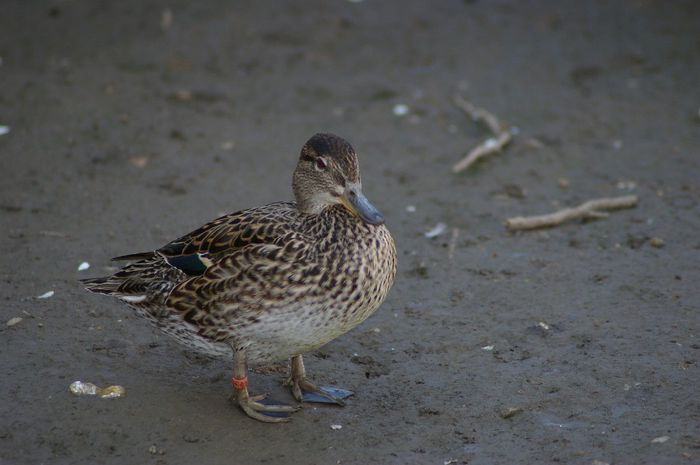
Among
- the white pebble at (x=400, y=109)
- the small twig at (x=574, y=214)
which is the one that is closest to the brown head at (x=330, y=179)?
the small twig at (x=574, y=214)

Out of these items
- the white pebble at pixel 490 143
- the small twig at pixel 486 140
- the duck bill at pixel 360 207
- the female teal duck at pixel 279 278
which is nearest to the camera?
the female teal duck at pixel 279 278

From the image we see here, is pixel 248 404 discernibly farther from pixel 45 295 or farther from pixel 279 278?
pixel 45 295

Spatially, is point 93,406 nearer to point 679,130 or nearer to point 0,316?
point 0,316

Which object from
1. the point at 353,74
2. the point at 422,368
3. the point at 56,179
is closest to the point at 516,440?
the point at 422,368

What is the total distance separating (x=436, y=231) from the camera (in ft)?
21.8

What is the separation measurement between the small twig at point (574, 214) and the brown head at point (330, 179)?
2.18 m

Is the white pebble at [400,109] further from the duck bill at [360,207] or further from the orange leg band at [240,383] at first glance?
the orange leg band at [240,383]

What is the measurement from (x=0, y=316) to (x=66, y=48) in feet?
15.5

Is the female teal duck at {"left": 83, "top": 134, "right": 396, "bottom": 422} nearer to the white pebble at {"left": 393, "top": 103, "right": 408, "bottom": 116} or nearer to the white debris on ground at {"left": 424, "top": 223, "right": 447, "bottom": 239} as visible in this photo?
the white debris on ground at {"left": 424, "top": 223, "right": 447, "bottom": 239}

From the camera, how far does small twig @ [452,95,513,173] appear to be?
7.59 meters

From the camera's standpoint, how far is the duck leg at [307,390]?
4832mm

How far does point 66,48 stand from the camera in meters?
9.38

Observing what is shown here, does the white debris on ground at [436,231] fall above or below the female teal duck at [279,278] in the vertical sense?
below

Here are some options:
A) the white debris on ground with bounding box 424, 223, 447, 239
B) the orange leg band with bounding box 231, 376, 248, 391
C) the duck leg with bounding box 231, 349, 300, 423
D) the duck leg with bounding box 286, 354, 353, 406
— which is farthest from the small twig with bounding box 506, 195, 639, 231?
the orange leg band with bounding box 231, 376, 248, 391
